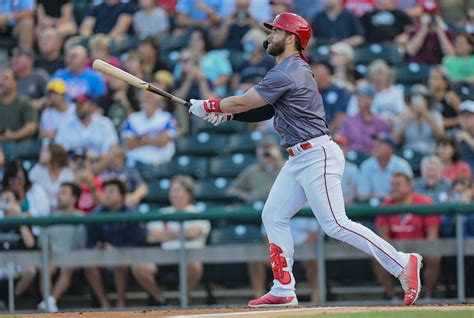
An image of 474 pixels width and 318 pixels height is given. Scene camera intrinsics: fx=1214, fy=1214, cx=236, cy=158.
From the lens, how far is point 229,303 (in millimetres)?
9578

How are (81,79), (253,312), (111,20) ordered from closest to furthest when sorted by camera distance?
(253,312) → (81,79) → (111,20)

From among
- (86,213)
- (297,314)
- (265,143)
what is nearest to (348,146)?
(265,143)

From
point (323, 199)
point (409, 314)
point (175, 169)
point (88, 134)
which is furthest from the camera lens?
point (88, 134)

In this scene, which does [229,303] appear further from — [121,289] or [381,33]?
[381,33]

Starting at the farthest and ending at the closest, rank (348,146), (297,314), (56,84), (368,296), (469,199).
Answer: (56,84) → (348,146) → (469,199) → (368,296) → (297,314)

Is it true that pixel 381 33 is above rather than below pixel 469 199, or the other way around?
above

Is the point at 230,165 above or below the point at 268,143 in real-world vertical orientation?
below

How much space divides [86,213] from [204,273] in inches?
54.3

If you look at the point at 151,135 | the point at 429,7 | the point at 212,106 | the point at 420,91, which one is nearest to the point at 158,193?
the point at 151,135

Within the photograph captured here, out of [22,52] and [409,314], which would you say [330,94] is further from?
[409,314]

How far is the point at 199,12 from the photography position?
13.1 meters

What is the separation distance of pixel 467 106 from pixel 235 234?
276 centimetres

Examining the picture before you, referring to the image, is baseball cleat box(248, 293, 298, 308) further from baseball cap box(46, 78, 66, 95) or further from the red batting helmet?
baseball cap box(46, 78, 66, 95)

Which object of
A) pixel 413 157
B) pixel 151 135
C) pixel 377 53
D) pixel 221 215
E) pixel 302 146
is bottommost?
pixel 221 215
